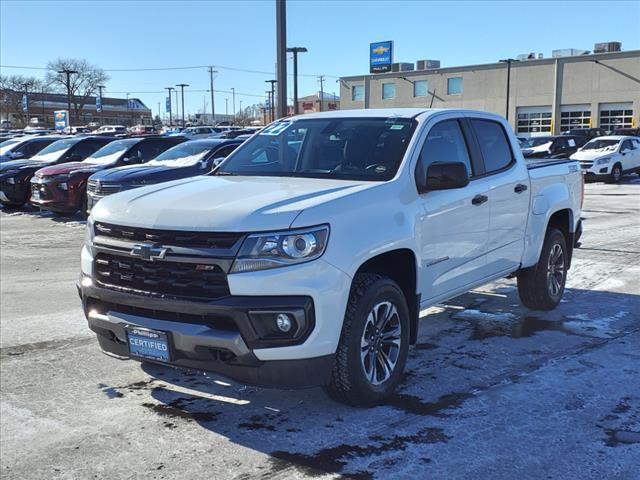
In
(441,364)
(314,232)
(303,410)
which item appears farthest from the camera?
(441,364)

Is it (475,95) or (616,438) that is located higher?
(475,95)

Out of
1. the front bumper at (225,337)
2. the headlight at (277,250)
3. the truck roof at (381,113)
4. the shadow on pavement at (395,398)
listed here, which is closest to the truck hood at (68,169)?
the truck roof at (381,113)

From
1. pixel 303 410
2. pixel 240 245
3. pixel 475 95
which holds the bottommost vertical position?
pixel 303 410

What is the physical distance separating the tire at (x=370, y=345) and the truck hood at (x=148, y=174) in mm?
8558

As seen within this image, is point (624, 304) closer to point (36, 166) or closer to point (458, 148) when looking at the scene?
point (458, 148)

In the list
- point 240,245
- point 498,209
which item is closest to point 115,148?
point 498,209

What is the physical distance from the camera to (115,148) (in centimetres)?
1603

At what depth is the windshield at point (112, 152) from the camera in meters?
15.5

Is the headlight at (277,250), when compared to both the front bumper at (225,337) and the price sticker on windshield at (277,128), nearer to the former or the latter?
the front bumper at (225,337)

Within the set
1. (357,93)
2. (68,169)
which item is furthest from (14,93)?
(68,169)

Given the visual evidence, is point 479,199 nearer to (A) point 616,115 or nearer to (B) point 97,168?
(B) point 97,168

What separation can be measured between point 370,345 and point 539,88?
63830 mm

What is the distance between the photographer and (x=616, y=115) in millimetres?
58906

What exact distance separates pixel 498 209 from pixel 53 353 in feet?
12.8
